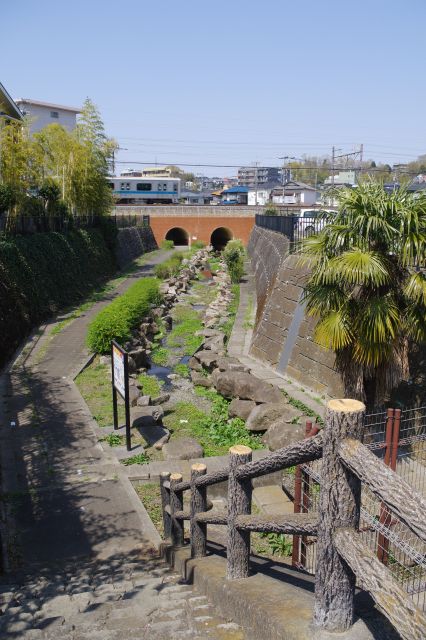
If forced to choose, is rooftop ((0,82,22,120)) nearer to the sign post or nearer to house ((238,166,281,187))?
the sign post

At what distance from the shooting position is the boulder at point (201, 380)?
1382cm

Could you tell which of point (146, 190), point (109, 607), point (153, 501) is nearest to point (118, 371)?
point (153, 501)

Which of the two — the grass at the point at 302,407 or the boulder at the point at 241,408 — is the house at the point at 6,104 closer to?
the boulder at the point at 241,408

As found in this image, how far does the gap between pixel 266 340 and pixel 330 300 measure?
681 centimetres

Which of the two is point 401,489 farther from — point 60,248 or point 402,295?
point 60,248

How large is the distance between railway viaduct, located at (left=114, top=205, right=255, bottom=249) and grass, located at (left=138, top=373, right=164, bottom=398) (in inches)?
1500

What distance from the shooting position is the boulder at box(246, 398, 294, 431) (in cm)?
1038

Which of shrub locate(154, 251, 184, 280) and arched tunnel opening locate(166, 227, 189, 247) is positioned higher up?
arched tunnel opening locate(166, 227, 189, 247)

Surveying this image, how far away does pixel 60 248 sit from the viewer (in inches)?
944

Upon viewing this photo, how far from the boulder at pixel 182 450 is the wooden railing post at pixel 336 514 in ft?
21.9

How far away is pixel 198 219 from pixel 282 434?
4447cm

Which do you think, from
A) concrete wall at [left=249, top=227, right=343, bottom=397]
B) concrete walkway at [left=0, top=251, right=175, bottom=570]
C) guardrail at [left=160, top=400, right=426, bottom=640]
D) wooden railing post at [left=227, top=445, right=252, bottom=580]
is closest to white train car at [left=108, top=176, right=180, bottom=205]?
concrete wall at [left=249, top=227, right=343, bottom=397]

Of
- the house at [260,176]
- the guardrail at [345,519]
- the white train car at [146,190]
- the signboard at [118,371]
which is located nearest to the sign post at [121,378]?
the signboard at [118,371]

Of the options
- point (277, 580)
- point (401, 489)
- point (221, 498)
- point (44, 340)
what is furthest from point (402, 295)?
point (44, 340)
